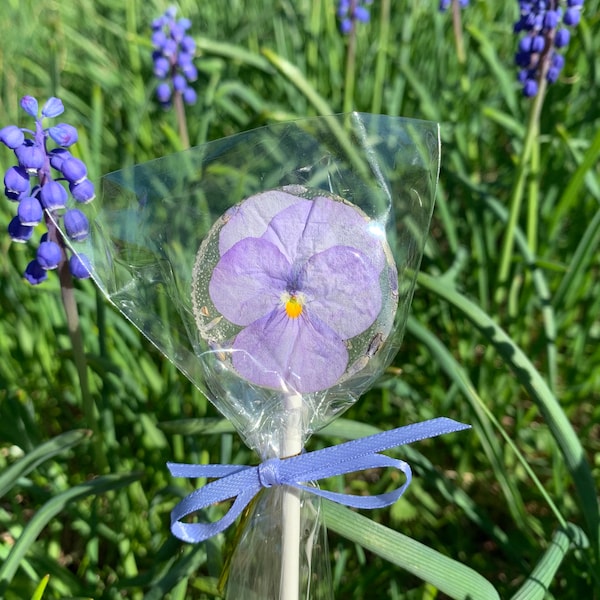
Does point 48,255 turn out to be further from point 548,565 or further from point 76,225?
point 548,565

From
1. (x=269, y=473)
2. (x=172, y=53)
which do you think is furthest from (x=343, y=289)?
(x=172, y=53)

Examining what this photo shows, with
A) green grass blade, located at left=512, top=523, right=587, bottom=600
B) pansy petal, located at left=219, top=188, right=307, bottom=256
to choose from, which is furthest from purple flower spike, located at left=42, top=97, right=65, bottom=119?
green grass blade, located at left=512, top=523, right=587, bottom=600

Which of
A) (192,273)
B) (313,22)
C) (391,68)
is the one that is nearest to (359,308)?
(192,273)

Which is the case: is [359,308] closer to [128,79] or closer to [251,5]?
[128,79]

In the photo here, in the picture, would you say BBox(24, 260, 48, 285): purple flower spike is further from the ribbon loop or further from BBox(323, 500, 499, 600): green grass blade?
BBox(323, 500, 499, 600): green grass blade

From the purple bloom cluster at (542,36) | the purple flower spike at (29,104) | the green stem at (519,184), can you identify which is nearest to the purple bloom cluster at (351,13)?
the purple bloom cluster at (542,36)

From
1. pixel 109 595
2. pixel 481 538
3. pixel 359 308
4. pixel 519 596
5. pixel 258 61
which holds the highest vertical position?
pixel 258 61
